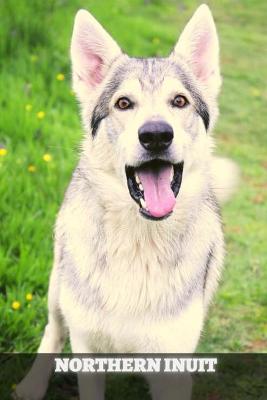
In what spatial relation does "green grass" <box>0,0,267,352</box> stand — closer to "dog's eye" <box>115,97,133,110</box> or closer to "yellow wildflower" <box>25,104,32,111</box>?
"yellow wildflower" <box>25,104,32,111</box>

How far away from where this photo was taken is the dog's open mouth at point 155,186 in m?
2.71

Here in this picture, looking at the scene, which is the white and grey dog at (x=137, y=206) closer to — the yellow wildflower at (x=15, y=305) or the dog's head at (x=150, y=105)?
the dog's head at (x=150, y=105)

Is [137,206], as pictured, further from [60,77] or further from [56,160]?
[60,77]

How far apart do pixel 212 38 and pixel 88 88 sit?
62 centimetres

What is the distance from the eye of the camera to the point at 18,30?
236 inches

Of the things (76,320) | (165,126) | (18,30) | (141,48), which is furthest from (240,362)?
(141,48)

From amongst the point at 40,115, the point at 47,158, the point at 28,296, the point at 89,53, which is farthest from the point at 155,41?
the point at 89,53

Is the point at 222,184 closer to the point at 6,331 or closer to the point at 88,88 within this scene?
the point at 88,88

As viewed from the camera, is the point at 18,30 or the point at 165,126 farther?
the point at 18,30

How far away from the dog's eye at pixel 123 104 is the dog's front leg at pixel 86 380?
1050 millimetres

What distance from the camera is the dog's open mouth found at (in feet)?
8.88

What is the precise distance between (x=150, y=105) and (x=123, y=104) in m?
0.16

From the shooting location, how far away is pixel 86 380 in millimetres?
3109

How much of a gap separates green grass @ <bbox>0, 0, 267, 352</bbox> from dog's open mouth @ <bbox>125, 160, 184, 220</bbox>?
0.55 metres
